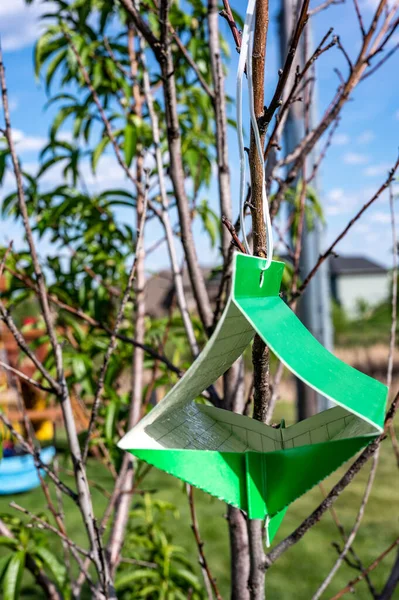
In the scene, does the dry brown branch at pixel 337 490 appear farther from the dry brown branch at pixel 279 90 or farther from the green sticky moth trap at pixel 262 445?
the dry brown branch at pixel 279 90

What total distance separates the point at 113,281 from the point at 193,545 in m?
2.03

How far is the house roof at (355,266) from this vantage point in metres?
31.0

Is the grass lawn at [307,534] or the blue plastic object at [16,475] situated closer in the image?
the grass lawn at [307,534]

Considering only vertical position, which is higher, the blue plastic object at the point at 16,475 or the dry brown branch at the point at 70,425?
the dry brown branch at the point at 70,425

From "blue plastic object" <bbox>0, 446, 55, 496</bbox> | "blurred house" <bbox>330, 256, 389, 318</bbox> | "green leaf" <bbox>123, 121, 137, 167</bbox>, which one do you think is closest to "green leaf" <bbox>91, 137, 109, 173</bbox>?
"green leaf" <bbox>123, 121, 137, 167</bbox>

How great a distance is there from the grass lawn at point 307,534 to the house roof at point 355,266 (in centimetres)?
2658

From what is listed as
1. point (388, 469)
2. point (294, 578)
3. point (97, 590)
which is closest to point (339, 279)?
point (388, 469)

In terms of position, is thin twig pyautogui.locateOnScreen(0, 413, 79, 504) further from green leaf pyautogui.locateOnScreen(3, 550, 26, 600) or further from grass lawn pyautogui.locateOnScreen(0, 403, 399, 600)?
grass lawn pyautogui.locateOnScreen(0, 403, 399, 600)

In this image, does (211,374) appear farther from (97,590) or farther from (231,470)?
(97,590)

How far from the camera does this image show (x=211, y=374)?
0.57m

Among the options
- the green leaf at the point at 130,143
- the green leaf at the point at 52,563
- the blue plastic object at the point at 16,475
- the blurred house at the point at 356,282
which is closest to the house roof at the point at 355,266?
the blurred house at the point at 356,282

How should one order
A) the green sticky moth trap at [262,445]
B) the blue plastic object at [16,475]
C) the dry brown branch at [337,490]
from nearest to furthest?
the green sticky moth trap at [262,445], the dry brown branch at [337,490], the blue plastic object at [16,475]

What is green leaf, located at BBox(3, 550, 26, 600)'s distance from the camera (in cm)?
132

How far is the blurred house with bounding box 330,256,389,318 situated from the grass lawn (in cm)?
2609
